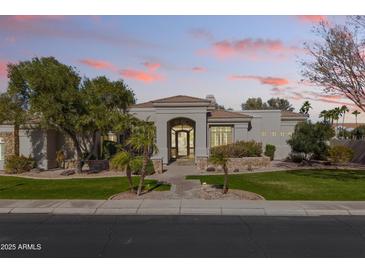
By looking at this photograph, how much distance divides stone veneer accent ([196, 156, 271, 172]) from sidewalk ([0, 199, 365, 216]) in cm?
1172

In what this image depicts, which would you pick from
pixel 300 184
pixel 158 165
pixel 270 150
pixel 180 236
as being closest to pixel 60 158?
pixel 158 165

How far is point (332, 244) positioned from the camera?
924 centimetres

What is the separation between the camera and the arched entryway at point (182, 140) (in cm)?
3422

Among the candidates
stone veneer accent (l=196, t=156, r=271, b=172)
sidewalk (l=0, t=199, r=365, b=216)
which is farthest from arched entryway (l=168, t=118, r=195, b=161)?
sidewalk (l=0, t=199, r=365, b=216)

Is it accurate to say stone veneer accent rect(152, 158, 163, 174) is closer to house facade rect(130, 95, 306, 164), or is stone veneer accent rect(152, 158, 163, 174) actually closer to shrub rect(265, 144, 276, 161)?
A: house facade rect(130, 95, 306, 164)

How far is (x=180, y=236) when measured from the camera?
1003 cm

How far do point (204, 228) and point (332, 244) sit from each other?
3484 millimetres

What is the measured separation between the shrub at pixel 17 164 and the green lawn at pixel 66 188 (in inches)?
155

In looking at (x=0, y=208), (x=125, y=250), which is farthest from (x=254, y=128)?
(x=125, y=250)

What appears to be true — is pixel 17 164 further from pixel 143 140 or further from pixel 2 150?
pixel 143 140

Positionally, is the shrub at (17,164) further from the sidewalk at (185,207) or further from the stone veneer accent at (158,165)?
the sidewalk at (185,207)

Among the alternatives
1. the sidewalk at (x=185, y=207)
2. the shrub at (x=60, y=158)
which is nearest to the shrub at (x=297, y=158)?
the sidewalk at (x=185, y=207)

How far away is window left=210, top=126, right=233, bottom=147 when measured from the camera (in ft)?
108

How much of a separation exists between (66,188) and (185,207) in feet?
24.1
